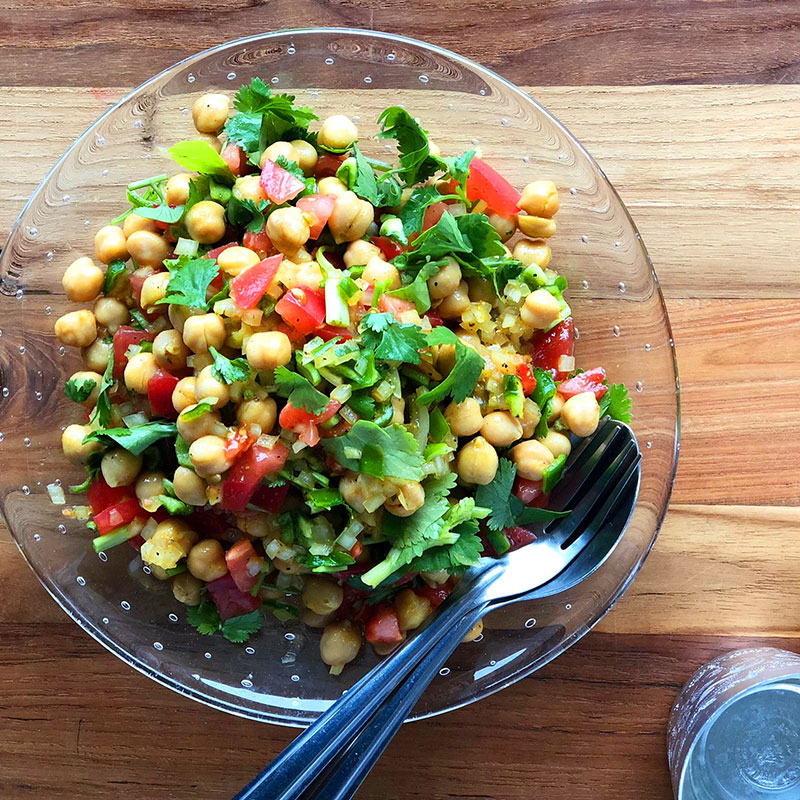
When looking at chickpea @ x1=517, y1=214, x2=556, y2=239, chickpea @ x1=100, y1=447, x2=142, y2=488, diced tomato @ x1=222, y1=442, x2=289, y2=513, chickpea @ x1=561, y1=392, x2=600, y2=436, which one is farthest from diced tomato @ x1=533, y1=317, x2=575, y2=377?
chickpea @ x1=100, y1=447, x2=142, y2=488

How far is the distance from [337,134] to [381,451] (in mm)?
843

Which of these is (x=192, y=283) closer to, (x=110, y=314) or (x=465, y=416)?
(x=110, y=314)

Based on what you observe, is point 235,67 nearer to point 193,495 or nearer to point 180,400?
point 180,400

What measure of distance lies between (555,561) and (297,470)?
27.0 inches

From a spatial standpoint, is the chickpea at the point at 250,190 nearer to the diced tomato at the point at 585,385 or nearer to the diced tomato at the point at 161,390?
the diced tomato at the point at 161,390

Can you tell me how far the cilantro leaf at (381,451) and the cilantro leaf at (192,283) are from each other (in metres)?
0.45

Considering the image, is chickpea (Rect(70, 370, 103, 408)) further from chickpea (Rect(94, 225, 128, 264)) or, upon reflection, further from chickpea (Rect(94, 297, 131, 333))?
chickpea (Rect(94, 225, 128, 264))

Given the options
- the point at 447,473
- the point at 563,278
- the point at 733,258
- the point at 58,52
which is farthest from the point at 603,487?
the point at 58,52

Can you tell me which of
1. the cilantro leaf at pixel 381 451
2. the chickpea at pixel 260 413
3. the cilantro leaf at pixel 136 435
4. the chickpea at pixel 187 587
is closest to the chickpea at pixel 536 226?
the cilantro leaf at pixel 381 451

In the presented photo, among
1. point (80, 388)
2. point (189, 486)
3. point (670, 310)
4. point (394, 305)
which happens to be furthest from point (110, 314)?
point (670, 310)

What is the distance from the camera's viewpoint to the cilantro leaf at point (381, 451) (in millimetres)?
1698

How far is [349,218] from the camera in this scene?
1901mm

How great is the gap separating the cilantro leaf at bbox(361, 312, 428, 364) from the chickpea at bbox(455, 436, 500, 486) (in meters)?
0.28

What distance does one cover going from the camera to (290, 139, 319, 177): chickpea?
78.7 inches
